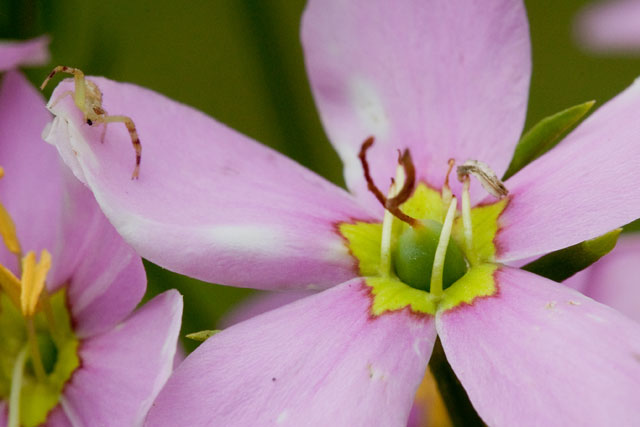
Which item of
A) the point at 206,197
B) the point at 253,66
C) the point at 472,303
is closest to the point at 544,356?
the point at 472,303

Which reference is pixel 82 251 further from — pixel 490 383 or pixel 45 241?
pixel 490 383

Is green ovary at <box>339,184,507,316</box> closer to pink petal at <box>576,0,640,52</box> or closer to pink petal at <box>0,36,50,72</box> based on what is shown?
pink petal at <box>0,36,50,72</box>

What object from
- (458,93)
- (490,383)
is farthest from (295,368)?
(458,93)

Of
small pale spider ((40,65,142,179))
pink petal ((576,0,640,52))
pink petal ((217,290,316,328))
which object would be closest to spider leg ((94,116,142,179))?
small pale spider ((40,65,142,179))

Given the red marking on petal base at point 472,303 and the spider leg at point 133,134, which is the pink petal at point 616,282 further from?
the spider leg at point 133,134

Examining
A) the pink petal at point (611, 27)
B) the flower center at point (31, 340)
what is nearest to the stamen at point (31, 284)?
the flower center at point (31, 340)

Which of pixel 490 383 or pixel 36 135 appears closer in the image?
pixel 490 383
